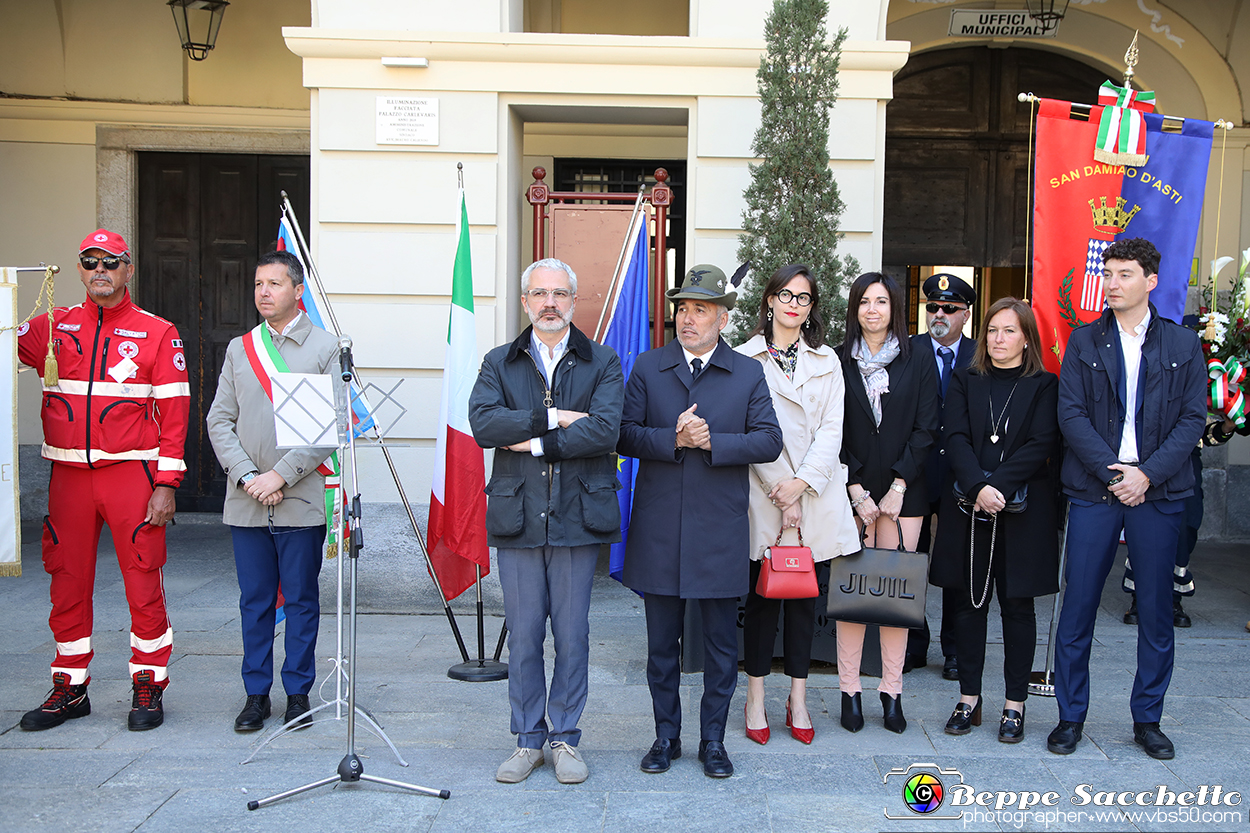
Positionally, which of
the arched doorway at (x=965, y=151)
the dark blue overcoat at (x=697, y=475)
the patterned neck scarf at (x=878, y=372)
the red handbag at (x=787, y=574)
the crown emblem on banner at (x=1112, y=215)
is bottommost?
the red handbag at (x=787, y=574)

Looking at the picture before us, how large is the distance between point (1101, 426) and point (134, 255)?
817cm

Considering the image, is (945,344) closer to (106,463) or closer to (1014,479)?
(1014,479)

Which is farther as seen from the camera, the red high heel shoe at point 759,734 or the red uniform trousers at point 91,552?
the red uniform trousers at point 91,552

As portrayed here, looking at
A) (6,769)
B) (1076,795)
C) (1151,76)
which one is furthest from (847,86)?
(6,769)

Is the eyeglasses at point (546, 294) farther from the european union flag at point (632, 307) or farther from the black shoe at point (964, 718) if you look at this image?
the black shoe at point (964, 718)

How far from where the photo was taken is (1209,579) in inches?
310

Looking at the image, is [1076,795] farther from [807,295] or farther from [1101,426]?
[807,295]

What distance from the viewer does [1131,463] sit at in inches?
174

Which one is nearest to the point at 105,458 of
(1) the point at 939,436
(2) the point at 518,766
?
(2) the point at 518,766

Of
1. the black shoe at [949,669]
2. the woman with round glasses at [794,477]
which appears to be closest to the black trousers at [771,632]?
the woman with round glasses at [794,477]

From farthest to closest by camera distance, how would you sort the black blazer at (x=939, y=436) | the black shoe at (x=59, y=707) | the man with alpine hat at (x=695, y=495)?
1. the black blazer at (x=939, y=436)
2. the black shoe at (x=59, y=707)
3. the man with alpine hat at (x=695, y=495)

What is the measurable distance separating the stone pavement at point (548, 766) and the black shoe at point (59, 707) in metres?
0.06

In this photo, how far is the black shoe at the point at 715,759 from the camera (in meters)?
4.11

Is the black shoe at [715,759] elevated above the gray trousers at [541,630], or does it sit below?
below
